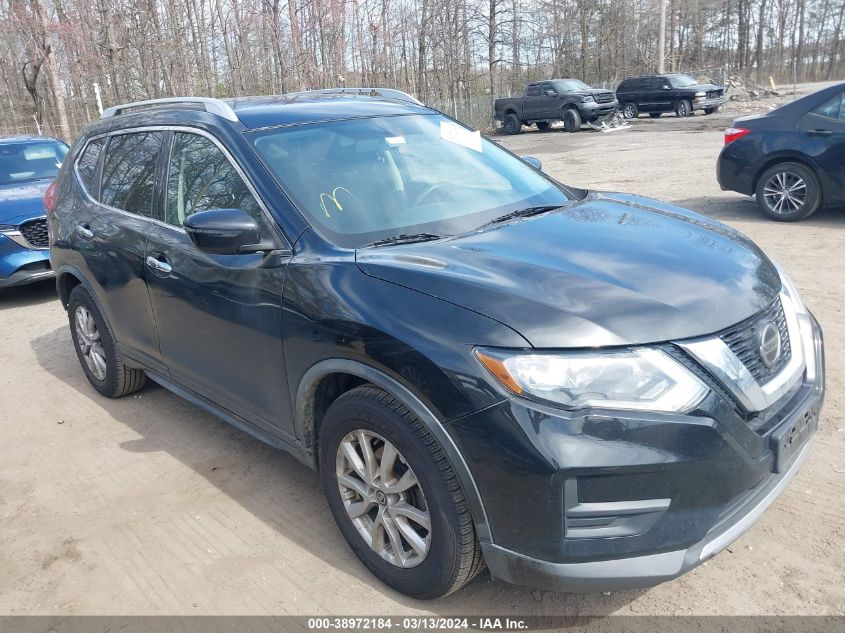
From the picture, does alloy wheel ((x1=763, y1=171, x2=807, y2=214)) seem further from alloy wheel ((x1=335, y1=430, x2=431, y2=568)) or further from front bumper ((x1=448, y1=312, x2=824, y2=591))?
alloy wheel ((x1=335, y1=430, x2=431, y2=568))

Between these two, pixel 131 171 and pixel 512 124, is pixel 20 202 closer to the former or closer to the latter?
pixel 131 171

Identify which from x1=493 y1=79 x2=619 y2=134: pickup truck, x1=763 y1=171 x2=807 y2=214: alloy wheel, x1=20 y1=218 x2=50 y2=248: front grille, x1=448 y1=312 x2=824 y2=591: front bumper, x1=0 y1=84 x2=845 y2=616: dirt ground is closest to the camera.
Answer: x1=448 y1=312 x2=824 y2=591: front bumper

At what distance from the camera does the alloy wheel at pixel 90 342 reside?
16.2 feet

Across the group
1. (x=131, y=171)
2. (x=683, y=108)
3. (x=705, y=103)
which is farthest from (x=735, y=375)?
(x=705, y=103)

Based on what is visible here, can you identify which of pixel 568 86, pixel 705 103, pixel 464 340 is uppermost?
pixel 464 340

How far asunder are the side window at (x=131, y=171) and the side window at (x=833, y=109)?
7.52 m

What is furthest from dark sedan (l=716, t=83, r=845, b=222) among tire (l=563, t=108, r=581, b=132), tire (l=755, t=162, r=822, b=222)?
tire (l=563, t=108, r=581, b=132)

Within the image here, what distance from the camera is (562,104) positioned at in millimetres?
27594

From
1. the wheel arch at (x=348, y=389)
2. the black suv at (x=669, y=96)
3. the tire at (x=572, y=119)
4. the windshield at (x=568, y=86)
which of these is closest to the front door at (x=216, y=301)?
the wheel arch at (x=348, y=389)

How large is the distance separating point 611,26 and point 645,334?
4948 centimetres

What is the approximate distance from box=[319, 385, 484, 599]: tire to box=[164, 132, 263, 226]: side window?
1.04m

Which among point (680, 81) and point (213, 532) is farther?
point (680, 81)

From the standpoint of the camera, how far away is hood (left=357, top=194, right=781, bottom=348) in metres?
2.30

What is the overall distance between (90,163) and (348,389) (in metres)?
3.04
